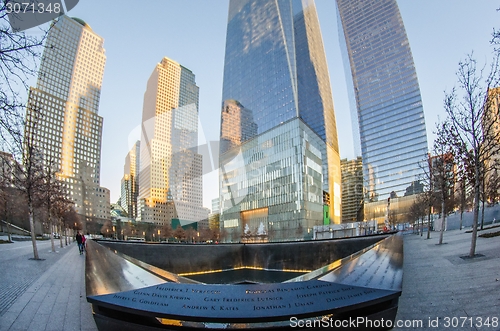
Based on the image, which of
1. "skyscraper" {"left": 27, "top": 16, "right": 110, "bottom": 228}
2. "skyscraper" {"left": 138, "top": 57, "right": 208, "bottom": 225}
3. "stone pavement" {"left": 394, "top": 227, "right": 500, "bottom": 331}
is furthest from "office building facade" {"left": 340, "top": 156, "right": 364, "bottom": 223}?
"stone pavement" {"left": 394, "top": 227, "right": 500, "bottom": 331}

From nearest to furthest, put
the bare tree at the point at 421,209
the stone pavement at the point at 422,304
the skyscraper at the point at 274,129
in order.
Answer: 1. the stone pavement at the point at 422,304
2. the bare tree at the point at 421,209
3. the skyscraper at the point at 274,129

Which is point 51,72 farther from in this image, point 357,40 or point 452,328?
point 452,328

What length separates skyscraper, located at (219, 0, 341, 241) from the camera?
7694cm

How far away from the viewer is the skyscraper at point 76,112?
13625 cm

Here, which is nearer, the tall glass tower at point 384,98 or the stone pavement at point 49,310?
the stone pavement at point 49,310

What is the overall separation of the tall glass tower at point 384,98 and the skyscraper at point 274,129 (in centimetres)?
2577

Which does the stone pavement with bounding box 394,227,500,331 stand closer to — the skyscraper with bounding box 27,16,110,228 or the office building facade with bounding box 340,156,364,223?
the skyscraper with bounding box 27,16,110,228

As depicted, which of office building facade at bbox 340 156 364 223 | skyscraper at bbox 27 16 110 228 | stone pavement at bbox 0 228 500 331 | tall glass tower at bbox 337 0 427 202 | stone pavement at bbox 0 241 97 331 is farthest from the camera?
office building facade at bbox 340 156 364 223

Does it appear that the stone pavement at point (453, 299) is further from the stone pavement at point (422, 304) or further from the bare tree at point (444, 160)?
the bare tree at point (444, 160)

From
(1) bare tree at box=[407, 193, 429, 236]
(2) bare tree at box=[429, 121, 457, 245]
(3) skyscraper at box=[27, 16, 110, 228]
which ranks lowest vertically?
(1) bare tree at box=[407, 193, 429, 236]

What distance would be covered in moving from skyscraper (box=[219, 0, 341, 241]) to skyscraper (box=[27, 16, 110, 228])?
84.3 m

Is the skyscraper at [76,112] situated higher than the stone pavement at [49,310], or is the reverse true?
the skyscraper at [76,112]

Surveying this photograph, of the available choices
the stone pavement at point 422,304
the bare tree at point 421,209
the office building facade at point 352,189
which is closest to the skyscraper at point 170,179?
the office building facade at point 352,189

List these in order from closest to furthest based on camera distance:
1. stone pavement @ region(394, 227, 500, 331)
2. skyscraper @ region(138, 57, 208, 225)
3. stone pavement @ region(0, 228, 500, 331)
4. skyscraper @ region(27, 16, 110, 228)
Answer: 1. stone pavement @ region(394, 227, 500, 331)
2. stone pavement @ region(0, 228, 500, 331)
3. skyscraper @ region(27, 16, 110, 228)
4. skyscraper @ region(138, 57, 208, 225)
